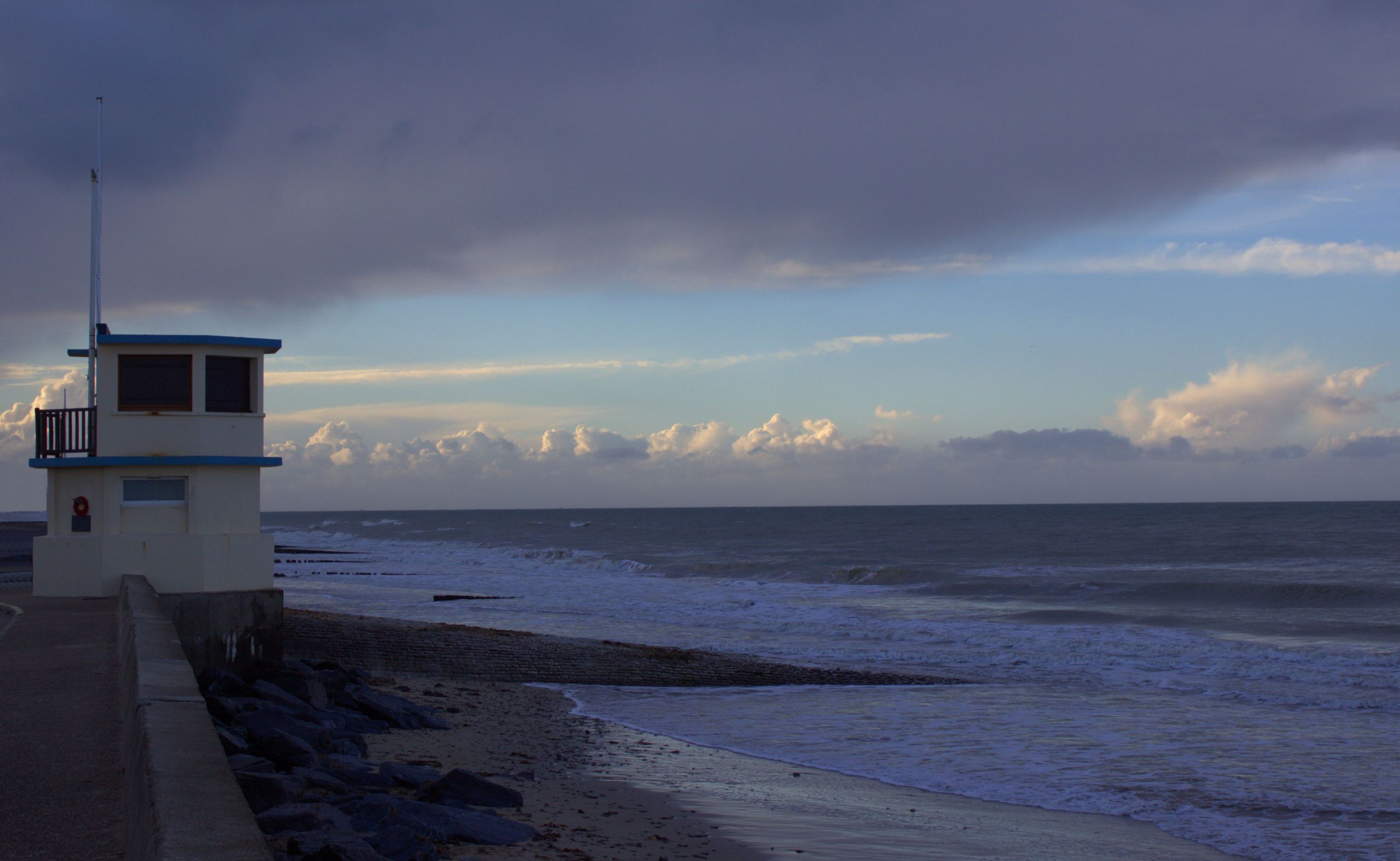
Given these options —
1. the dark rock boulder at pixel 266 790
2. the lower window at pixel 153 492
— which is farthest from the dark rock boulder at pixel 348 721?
the dark rock boulder at pixel 266 790

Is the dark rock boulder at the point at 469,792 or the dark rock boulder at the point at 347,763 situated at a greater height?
the dark rock boulder at the point at 347,763

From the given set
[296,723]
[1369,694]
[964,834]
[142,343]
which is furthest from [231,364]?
[1369,694]

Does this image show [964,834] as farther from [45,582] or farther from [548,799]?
[45,582]

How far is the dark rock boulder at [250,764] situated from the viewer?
732 centimetres

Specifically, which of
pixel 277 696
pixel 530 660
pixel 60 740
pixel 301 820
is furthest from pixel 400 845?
pixel 530 660

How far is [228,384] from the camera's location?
12570mm

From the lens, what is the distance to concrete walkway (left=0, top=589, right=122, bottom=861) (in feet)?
15.6

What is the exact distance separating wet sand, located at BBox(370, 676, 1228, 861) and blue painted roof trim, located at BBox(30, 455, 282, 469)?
3.76 m

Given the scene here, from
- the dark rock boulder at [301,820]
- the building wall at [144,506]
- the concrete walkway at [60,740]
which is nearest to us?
the concrete walkway at [60,740]

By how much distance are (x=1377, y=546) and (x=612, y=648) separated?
51548 mm

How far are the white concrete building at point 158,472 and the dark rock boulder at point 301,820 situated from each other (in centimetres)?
658

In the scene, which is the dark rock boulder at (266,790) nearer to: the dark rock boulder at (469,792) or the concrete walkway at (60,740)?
the concrete walkway at (60,740)

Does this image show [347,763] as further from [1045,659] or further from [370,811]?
[1045,659]

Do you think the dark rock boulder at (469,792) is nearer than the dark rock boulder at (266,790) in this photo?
No
